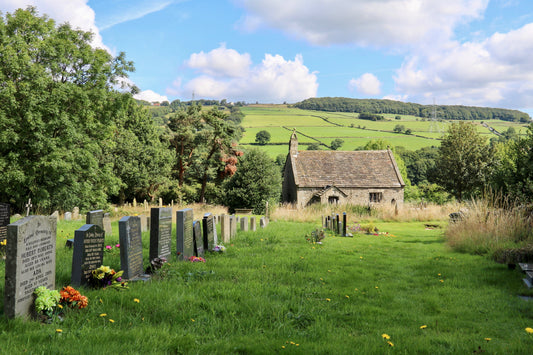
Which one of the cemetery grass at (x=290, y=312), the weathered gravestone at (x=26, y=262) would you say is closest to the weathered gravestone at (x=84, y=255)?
the cemetery grass at (x=290, y=312)

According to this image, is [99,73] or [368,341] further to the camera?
[99,73]

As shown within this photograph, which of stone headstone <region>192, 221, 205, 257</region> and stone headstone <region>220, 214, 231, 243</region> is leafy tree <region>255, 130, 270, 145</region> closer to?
stone headstone <region>220, 214, 231, 243</region>

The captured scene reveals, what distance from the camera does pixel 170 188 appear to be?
4350 cm

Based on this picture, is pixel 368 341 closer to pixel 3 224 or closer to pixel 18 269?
pixel 18 269

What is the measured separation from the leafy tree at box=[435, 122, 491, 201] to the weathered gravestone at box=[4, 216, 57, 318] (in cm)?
4371

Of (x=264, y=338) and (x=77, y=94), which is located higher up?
(x=77, y=94)

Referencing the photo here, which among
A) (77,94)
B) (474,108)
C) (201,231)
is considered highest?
(474,108)

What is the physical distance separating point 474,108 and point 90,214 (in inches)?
A: 5588

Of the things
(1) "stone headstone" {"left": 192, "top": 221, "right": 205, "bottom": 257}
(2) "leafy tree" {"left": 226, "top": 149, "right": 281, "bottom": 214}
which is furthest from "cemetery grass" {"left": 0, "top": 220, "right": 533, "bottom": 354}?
(2) "leafy tree" {"left": 226, "top": 149, "right": 281, "bottom": 214}

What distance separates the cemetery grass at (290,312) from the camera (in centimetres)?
443

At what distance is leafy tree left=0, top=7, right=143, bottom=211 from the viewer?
21984mm

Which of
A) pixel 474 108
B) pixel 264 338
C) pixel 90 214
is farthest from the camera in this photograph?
pixel 474 108

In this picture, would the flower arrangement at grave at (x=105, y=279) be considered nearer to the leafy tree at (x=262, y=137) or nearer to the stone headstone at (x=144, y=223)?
the stone headstone at (x=144, y=223)

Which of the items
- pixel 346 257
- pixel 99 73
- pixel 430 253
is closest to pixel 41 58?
pixel 99 73
